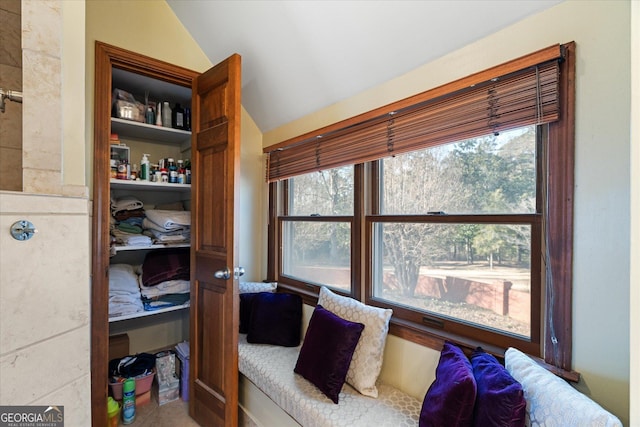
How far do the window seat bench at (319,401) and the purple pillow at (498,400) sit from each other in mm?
391

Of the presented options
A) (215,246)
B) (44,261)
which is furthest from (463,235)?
(44,261)

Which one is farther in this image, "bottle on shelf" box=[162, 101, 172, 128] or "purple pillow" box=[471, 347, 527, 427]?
"bottle on shelf" box=[162, 101, 172, 128]

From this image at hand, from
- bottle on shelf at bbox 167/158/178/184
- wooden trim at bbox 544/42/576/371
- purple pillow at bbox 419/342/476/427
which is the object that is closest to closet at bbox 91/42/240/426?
bottle on shelf at bbox 167/158/178/184

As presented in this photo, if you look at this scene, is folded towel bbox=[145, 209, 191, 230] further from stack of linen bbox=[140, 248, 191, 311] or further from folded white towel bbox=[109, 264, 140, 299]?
folded white towel bbox=[109, 264, 140, 299]

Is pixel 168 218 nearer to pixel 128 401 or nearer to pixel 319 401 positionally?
pixel 128 401

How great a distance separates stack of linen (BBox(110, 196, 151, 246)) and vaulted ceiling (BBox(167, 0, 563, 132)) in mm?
1228

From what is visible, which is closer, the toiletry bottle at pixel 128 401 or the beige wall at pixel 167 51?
the beige wall at pixel 167 51

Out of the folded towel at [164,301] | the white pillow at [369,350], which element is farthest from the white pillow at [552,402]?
the folded towel at [164,301]

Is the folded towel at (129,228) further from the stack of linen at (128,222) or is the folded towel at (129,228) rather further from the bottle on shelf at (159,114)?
the bottle on shelf at (159,114)

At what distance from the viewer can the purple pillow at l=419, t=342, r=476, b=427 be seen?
1003 mm

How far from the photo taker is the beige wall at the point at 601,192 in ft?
3.17

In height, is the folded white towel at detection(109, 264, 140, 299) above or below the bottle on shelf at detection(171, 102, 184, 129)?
below

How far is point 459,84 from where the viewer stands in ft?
4.43
